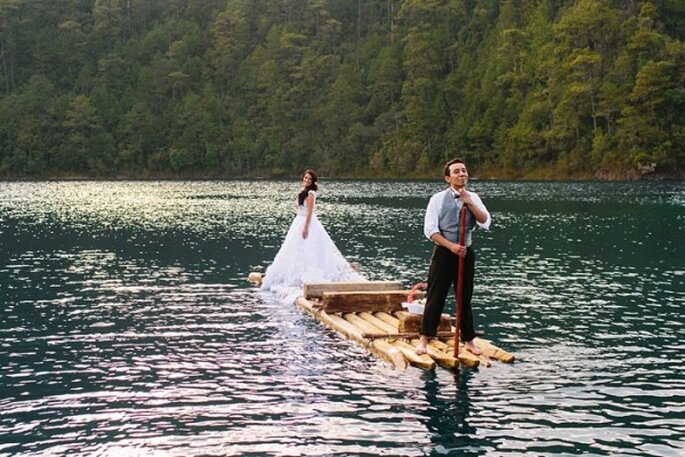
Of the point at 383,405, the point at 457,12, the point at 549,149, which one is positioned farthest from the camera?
the point at 457,12

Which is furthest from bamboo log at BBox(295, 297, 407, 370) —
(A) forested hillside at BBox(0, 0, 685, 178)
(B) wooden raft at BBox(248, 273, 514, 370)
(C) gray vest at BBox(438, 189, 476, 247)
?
(A) forested hillside at BBox(0, 0, 685, 178)

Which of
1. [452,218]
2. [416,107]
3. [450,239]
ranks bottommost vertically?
[450,239]

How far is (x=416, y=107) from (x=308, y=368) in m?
145

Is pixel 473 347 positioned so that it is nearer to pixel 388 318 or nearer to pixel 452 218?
pixel 452 218

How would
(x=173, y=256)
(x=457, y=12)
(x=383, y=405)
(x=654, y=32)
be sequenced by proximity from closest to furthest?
(x=383, y=405)
(x=173, y=256)
(x=654, y=32)
(x=457, y=12)

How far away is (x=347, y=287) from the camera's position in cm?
1997

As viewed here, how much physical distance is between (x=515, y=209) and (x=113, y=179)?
130 meters

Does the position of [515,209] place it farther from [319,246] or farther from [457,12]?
[457,12]

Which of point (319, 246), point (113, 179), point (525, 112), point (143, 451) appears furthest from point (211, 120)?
point (143, 451)

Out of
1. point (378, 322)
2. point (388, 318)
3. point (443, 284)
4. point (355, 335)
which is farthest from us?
point (388, 318)

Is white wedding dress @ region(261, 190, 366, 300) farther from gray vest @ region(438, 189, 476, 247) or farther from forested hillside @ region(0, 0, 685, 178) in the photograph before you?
forested hillside @ region(0, 0, 685, 178)

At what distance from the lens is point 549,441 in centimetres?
1052

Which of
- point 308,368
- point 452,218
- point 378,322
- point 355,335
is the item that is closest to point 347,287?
point 378,322

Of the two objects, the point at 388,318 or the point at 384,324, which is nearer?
the point at 384,324
